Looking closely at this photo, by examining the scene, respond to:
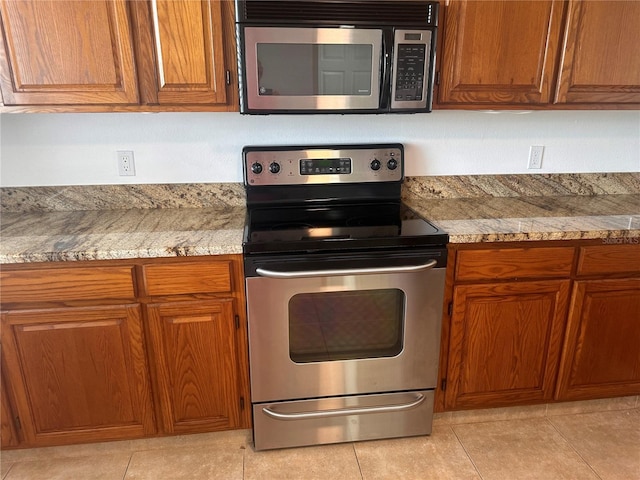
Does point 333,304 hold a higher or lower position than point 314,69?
lower

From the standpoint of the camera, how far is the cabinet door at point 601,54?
172 centimetres

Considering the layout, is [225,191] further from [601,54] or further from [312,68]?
[601,54]

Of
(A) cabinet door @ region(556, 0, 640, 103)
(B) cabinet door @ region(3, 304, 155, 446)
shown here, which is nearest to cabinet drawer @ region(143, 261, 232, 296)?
(B) cabinet door @ region(3, 304, 155, 446)

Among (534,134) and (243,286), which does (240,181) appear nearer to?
(243,286)

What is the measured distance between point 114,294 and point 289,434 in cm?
84

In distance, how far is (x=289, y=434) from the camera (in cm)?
181

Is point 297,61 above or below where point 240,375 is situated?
above

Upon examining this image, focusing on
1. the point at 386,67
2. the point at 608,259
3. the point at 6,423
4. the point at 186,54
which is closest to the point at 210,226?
the point at 186,54

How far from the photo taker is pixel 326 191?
6.56 feet

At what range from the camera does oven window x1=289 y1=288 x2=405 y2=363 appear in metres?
1.66

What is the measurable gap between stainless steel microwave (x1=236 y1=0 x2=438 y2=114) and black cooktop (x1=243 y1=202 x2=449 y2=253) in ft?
1.40

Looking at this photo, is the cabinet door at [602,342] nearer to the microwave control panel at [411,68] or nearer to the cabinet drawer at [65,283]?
the microwave control panel at [411,68]

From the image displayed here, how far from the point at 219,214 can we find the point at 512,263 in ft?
3.81

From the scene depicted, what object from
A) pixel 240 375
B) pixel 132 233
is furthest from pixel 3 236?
pixel 240 375
